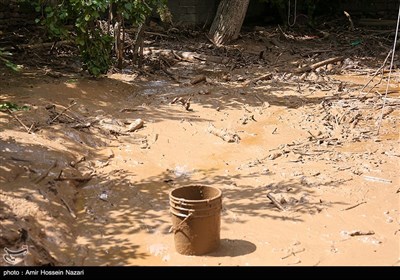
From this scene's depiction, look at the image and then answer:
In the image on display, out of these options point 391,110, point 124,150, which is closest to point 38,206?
point 124,150

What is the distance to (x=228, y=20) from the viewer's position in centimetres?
1214

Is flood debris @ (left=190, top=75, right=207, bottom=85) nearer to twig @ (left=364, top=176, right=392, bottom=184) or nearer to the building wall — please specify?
the building wall

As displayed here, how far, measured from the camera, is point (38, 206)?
467 centimetres

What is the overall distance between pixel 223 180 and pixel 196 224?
1648 millimetres

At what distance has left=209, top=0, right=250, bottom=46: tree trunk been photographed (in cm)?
1209

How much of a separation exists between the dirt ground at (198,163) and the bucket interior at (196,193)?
1.37 feet

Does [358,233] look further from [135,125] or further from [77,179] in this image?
[135,125]

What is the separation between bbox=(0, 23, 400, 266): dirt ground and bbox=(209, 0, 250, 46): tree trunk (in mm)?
2217

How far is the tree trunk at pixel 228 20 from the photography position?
1209cm

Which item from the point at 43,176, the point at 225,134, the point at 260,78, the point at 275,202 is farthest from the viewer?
the point at 260,78

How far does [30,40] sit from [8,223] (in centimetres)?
646

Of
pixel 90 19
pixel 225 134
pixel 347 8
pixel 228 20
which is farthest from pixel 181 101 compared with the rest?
pixel 347 8

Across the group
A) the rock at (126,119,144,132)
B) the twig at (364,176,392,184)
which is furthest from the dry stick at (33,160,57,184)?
the twig at (364,176,392,184)

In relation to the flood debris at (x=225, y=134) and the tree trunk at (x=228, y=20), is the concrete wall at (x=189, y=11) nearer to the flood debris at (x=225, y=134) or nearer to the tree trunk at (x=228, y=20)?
the tree trunk at (x=228, y=20)
